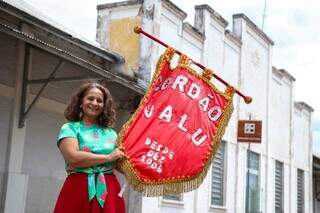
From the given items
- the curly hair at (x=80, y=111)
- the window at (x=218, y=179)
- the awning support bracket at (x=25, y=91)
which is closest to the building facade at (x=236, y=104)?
the window at (x=218, y=179)

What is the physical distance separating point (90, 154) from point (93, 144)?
12 cm

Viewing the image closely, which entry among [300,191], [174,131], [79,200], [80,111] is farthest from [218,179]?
[79,200]

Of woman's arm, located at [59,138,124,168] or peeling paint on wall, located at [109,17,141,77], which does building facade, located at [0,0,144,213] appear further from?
woman's arm, located at [59,138,124,168]

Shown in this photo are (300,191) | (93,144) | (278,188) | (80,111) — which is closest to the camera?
(93,144)

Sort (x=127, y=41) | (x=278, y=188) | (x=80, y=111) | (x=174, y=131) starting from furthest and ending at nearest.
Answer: (x=278, y=188), (x=127, y=41), (x=174, y=131), (x=80, y=111)

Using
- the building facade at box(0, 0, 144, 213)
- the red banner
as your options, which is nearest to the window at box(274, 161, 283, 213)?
the building facade at box(0, 0, 144, 213)

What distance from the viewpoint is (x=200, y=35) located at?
13.8 meters

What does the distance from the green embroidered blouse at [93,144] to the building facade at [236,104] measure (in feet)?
23.9

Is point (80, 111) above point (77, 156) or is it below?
above

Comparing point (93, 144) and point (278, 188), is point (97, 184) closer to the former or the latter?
point (93, 144)

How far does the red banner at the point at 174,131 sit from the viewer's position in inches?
166

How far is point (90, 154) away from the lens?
377cm

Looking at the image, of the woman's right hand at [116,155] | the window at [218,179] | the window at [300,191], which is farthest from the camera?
the window at [300,191]

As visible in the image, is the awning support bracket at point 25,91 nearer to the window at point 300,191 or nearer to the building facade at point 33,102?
the building facade at point 33,102
